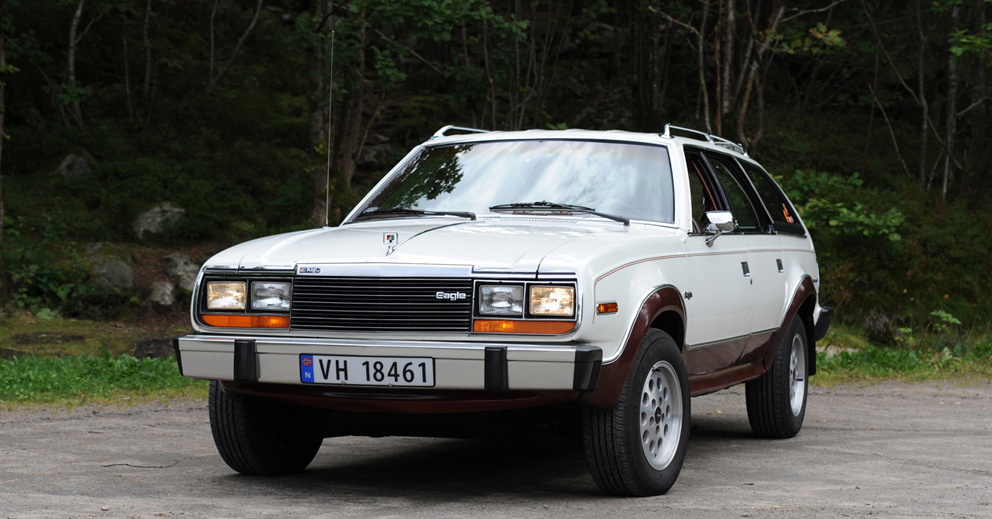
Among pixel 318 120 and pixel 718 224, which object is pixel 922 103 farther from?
pixel 718 224

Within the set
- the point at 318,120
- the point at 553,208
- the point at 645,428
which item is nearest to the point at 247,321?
the point at 553,208

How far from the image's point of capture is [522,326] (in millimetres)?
4512

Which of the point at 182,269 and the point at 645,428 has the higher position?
the point at 645,428

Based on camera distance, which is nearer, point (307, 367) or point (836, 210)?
point (307, 367)

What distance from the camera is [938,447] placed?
668cm

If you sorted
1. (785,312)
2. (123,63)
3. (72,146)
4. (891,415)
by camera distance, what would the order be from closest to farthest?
(785,312), (891,415), (72,146), (123,63)

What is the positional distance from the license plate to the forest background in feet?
33.2

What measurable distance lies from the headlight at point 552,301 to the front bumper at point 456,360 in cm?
14

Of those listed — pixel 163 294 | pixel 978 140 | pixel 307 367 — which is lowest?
pixel 163 294

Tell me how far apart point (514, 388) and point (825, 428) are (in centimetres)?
407

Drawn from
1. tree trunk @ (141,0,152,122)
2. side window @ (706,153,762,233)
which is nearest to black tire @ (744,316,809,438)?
side window @ (706,153,762,233)

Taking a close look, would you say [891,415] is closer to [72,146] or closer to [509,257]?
[509,257]

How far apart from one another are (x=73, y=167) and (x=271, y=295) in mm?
18028

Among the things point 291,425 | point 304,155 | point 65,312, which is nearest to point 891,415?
point 291,425
